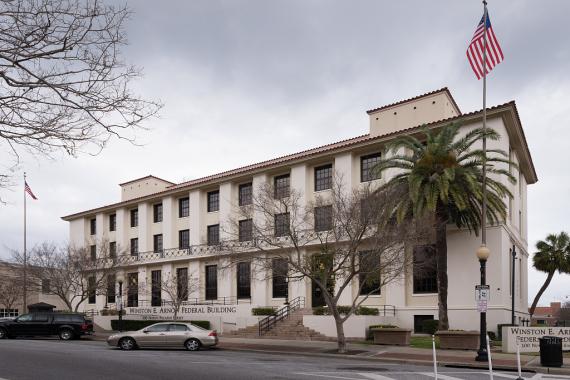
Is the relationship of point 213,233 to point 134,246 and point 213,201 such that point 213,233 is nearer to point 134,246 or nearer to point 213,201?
point 213,201

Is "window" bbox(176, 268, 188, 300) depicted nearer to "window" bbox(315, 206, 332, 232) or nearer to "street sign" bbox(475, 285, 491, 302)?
"window" bbox(315, 206, 332, 232)

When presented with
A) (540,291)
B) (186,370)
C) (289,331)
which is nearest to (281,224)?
(289,331)

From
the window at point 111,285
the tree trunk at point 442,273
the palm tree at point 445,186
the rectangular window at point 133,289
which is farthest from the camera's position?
the rectangular window at point 133,289

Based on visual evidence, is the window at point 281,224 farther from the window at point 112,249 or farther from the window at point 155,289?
the window at point 112,249

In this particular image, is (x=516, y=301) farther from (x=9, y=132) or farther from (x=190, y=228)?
(x=9, y=132)

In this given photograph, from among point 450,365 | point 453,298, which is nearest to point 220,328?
point 453,298

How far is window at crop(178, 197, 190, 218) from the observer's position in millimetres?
49719

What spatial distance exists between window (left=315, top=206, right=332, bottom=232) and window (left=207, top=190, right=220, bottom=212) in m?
16.2

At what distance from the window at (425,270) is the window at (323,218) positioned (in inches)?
194

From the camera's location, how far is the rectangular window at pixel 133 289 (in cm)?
5034

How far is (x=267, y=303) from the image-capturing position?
41.5 m

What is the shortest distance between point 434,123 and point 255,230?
12.4 m

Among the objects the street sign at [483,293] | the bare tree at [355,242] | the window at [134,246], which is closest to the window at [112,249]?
the window at [134,246]

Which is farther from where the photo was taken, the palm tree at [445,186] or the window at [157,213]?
the window at [157,213]
